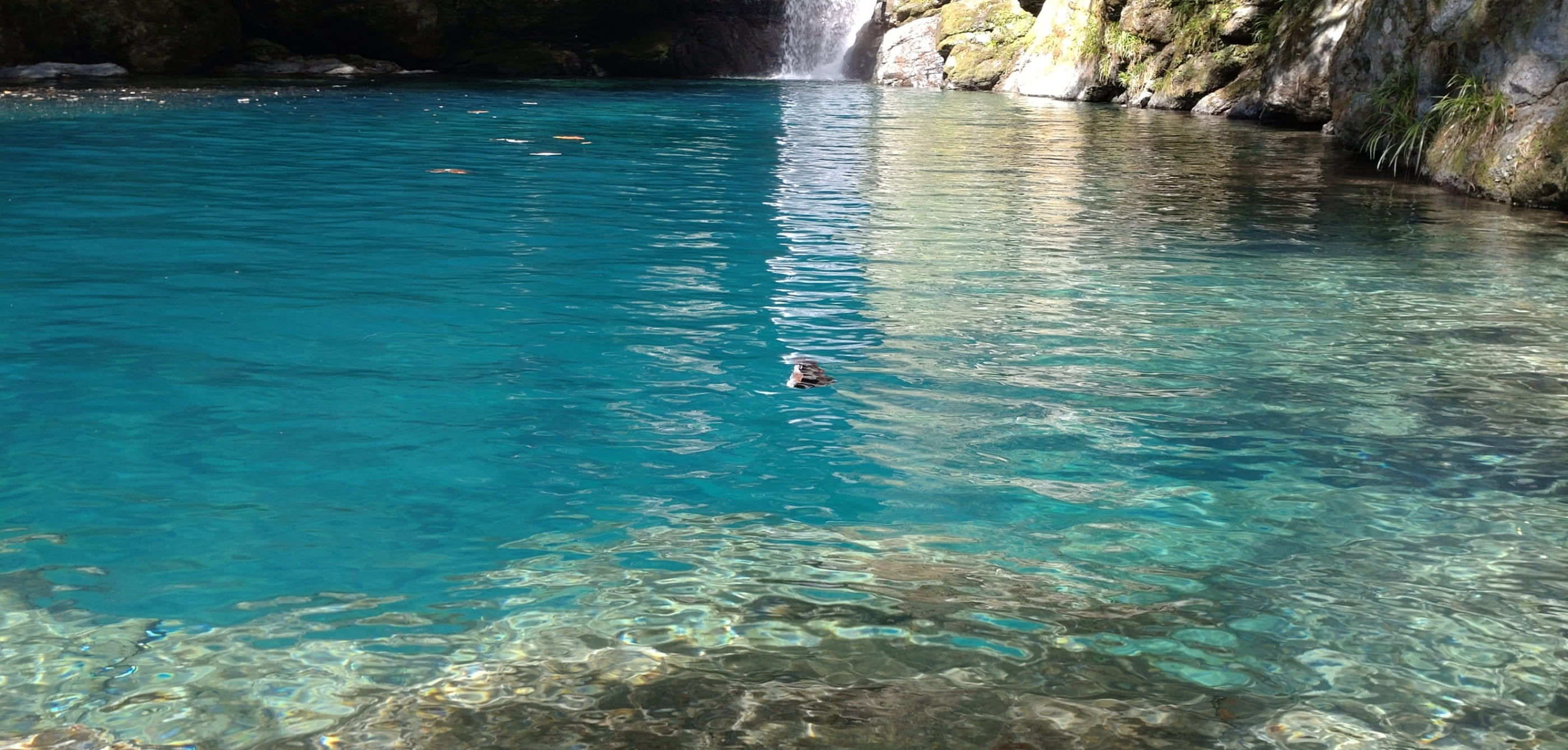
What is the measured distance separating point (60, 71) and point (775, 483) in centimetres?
2539

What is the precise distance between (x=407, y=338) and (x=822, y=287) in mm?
2416

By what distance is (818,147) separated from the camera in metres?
14.7

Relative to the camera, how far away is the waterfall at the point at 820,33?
35531 mm

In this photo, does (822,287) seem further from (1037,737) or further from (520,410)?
(1037,737)

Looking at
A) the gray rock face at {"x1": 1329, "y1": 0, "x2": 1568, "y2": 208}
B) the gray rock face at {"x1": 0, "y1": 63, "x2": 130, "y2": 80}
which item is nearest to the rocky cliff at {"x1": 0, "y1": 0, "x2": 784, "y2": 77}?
the gray rock face at {"x1": 0, "y1": 63, "x2": 130, "y2": 80}

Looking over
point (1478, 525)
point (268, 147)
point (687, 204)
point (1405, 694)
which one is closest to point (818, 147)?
point (687, 204)

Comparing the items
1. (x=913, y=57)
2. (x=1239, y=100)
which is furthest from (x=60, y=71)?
(x=1239, y=100)

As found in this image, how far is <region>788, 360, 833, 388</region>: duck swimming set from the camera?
5.00m

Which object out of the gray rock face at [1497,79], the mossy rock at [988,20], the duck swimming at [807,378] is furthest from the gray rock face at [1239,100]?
the duck swimming at [807,378]

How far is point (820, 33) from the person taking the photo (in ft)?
118

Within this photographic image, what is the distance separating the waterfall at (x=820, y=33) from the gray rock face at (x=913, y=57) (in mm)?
3624

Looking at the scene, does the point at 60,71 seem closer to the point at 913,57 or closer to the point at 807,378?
the point at 913,57

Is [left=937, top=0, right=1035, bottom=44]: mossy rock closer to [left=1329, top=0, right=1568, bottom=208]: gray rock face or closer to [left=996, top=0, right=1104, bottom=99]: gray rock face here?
[left=996, top=0, right=1104, bottom=99]: gray rock face

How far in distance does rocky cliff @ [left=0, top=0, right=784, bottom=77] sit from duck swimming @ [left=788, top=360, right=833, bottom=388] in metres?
24.7
